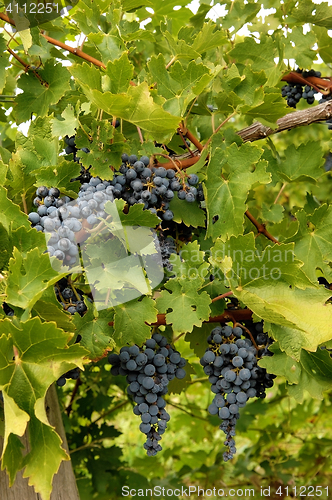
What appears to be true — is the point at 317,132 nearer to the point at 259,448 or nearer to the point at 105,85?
the point at 259,448

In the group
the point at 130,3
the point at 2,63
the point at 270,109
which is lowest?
the point at 270,109

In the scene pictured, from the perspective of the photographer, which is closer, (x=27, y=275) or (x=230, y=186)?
(x=27, y=275)

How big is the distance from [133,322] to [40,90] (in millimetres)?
995

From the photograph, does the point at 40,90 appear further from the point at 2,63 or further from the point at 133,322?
the point at 133,322

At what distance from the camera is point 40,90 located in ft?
5.36

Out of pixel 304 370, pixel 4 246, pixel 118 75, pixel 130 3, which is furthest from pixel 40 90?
pixel 304 370

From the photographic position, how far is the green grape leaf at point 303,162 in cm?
163

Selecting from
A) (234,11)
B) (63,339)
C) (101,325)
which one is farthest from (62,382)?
(234,11)

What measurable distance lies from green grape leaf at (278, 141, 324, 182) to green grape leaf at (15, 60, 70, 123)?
2.83 feet

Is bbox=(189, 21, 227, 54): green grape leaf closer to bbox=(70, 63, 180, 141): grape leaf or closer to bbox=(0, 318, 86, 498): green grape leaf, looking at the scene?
bbox=(70, 63, 180, 141): grape leaf

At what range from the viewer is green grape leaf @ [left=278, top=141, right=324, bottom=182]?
1634 mm

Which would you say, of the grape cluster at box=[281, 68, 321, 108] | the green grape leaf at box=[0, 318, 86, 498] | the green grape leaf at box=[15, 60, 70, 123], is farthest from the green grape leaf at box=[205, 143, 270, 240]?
the grape cluster at box=[281, 68, 321, 108]

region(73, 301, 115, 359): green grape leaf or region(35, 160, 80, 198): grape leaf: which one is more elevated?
region(35, 160, 80, 198): grape leaf

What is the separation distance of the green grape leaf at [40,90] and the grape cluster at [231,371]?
1.02 m
